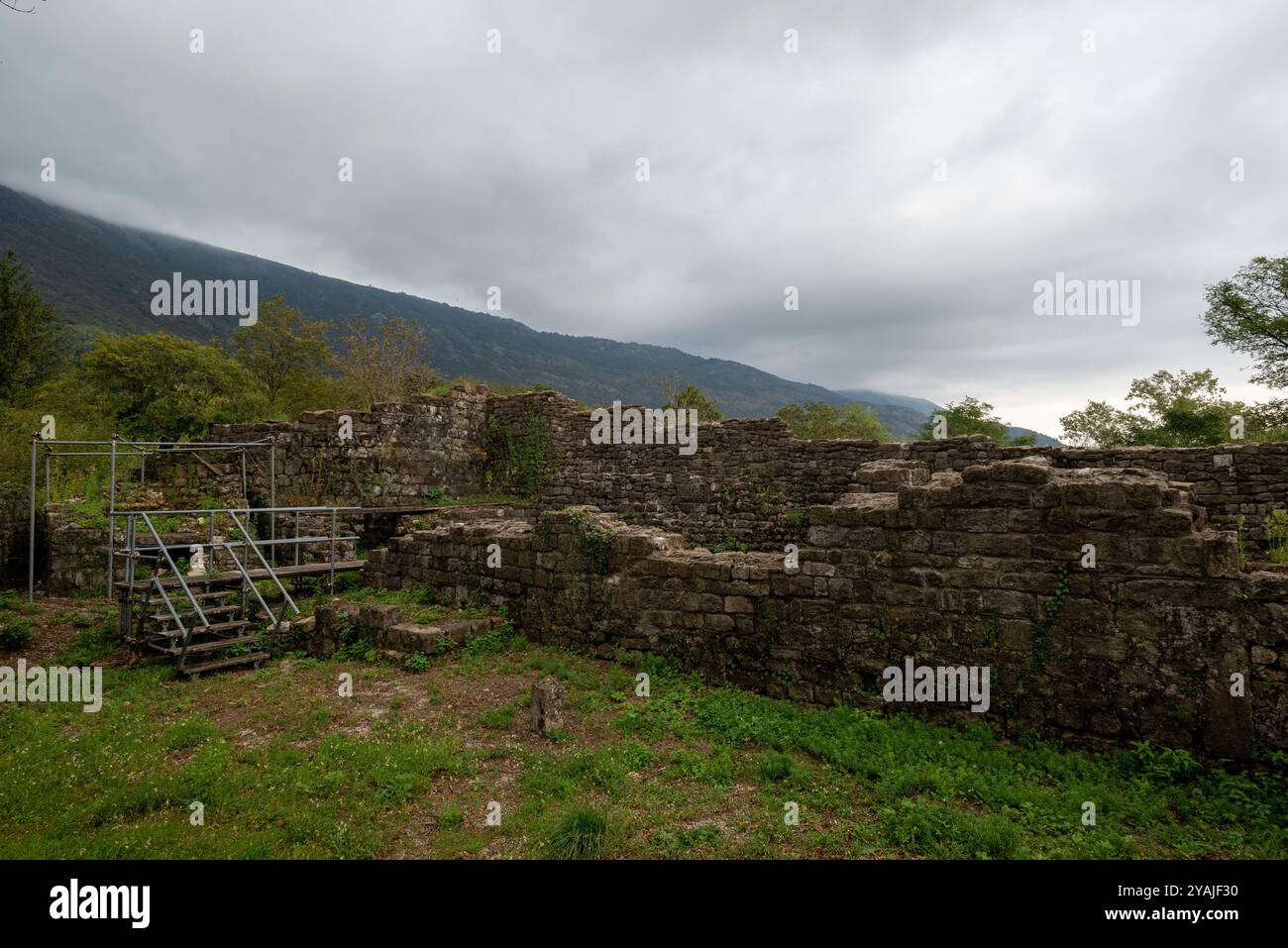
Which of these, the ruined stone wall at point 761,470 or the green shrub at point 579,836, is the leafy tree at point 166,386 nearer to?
the ruined stone wall at point 761,470

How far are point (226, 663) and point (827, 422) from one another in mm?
38527

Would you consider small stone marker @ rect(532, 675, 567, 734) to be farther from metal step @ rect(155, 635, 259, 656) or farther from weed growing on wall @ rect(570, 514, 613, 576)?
metal step @ rect(155, 635, 259, 656)

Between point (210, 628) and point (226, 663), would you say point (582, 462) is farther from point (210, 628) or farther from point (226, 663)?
point (226, 663)

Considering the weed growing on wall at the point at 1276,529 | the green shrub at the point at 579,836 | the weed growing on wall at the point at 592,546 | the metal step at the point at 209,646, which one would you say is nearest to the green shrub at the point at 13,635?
the metal step at the point at 209,646

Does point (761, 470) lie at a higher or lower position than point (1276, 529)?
higher

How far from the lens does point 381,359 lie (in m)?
30.1

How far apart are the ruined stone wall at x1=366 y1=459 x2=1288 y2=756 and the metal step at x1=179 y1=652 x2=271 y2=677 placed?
5279 mm

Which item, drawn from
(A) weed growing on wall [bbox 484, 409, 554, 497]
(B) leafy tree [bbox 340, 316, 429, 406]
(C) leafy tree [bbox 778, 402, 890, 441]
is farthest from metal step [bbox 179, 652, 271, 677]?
(C) leafy tree [bbox 778, 402, 890, 441]

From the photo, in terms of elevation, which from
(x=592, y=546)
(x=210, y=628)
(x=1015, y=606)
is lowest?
(x=210, y=628)

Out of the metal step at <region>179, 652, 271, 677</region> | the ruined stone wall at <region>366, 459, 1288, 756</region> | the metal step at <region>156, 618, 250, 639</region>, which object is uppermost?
the ruined stone wall at <region>366, 459, 1288, 756</region>

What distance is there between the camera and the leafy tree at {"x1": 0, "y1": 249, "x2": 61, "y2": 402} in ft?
79.0

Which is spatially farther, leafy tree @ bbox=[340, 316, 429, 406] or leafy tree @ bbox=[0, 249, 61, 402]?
leafy tree @ bbox=[340, 316, 429, 406]

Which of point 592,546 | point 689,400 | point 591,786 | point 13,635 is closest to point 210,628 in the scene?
point 13,635

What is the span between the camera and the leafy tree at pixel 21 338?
2409 cm
